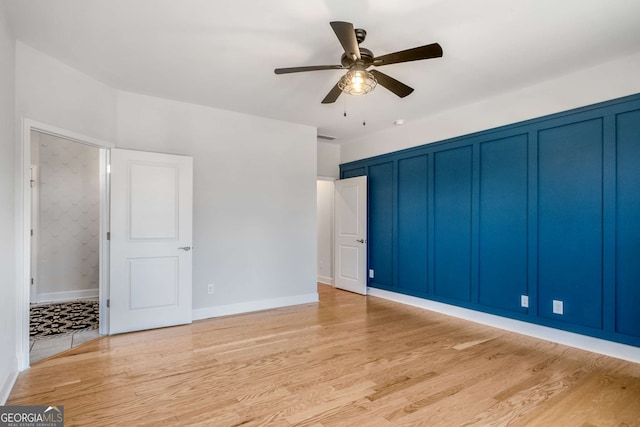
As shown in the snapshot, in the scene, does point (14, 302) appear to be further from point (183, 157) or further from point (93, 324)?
point (183, 157)

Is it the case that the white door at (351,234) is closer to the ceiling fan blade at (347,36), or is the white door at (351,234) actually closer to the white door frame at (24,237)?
the ceiling fan blade at (347,36)

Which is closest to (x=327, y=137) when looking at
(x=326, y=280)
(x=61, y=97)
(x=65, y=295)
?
(x=326, y=280)

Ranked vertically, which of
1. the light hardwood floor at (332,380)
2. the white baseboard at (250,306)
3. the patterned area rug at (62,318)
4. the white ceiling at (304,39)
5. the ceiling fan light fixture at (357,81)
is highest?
the white ceiling at (304,39)

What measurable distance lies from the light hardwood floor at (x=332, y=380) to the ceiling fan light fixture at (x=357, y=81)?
2.25m

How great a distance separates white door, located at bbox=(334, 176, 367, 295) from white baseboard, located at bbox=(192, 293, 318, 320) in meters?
0.90

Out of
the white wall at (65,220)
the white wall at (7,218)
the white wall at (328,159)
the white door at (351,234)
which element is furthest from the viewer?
the white wall at (328,159)

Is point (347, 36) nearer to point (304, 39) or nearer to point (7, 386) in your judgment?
point (304, 39)

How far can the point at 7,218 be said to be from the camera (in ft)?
7.91

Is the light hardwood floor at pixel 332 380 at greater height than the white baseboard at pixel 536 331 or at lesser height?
lesser

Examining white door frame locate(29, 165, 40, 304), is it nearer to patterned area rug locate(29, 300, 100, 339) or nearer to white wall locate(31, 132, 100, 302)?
white wall locate(31, 132, 100, 302)

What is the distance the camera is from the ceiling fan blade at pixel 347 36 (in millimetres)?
1922

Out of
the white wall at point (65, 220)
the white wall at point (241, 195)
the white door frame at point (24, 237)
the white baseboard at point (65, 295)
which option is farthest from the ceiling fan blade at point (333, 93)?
the white baseboard at point (65, 295)

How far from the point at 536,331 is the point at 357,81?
3171 millimetres

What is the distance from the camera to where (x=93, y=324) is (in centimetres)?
396
